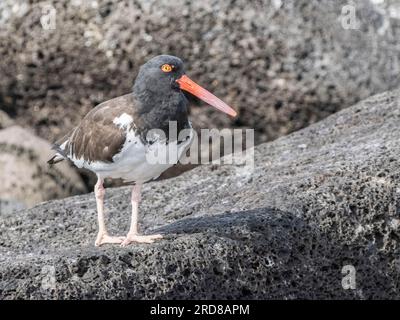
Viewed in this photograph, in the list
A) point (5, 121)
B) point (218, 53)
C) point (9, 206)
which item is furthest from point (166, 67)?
point (5, 121)

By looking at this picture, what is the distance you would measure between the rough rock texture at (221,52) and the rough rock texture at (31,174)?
1.83ft

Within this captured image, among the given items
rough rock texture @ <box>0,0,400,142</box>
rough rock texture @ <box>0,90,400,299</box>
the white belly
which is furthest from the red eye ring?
rough rock texture @ <box>0,0,400,142</box>

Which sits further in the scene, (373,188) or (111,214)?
(111,214)

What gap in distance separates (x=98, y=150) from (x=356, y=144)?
228cm

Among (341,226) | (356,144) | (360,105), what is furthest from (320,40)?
(341,226)

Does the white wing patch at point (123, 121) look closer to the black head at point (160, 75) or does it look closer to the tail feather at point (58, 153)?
the black head at point (160, 75)

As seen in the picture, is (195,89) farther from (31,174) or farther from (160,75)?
(31,174)

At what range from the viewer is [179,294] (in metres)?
5.71

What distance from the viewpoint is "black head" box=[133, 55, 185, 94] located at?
6.11 m

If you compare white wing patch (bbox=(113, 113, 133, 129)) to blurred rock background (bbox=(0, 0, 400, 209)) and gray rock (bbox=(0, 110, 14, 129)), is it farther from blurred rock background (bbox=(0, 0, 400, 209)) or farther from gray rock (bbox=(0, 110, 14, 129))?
gray rock (bbox=(0, 110, 14, 129))

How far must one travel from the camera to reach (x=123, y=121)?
6.02m

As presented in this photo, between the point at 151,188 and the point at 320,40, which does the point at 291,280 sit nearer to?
the point at 151,188

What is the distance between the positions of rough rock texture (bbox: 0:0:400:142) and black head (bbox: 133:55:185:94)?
3359 millimetres

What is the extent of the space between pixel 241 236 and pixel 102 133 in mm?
1060
